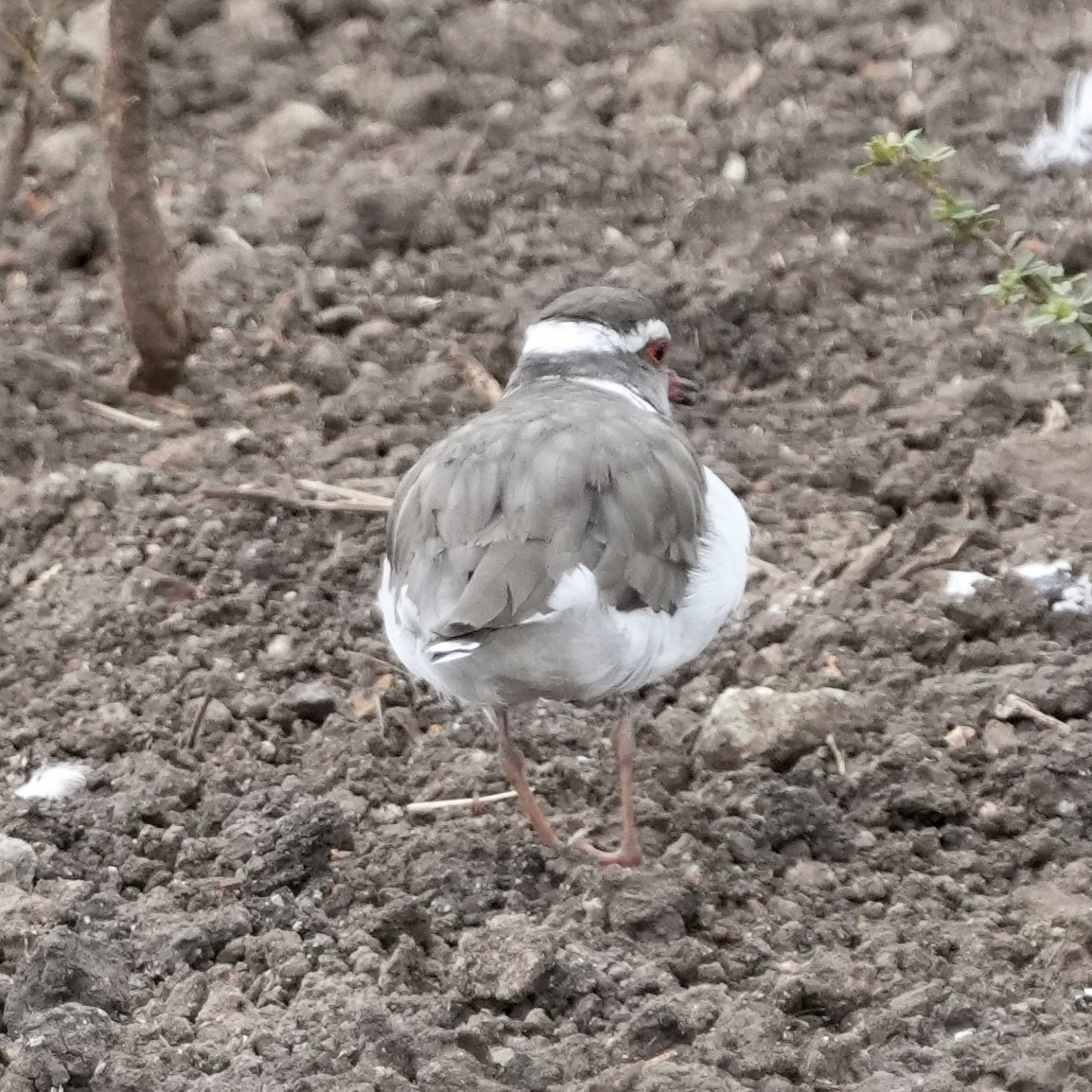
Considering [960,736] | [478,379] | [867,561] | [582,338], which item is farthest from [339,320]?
[960,736]

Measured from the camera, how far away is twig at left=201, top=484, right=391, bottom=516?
5465 millimetres

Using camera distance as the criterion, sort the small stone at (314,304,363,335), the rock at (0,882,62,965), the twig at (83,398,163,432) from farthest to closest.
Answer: the small stone at (314,304,363,335) → the twig at (83,398,163,432) → the rock at (0,882,62,965)

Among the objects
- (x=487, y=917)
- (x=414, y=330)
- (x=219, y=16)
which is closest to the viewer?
(x=487, y=917)

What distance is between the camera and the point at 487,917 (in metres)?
4.05

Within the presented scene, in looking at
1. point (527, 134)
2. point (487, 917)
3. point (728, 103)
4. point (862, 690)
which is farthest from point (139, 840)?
point (728, 103)

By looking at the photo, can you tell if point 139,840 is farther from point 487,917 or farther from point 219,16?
point 219,16

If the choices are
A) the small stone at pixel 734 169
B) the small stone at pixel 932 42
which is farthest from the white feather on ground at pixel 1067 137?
the small stone at pixel 734 169

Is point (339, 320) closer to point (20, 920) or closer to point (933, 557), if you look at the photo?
point (933, 557)

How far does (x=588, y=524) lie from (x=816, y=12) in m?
4.31

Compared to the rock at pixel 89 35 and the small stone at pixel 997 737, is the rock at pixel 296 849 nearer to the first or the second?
the small stone at pixel 997 737

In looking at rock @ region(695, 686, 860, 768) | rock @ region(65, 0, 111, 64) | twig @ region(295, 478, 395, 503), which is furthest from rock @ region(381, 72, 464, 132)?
rock @ region(695, 686, 860, 768)

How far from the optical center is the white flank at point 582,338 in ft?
16.4

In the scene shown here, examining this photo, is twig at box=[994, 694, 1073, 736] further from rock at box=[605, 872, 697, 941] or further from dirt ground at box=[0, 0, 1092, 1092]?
rock at box=[605, 872, 697, 941]

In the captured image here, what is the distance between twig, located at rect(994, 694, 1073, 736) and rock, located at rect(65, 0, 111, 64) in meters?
5.06
